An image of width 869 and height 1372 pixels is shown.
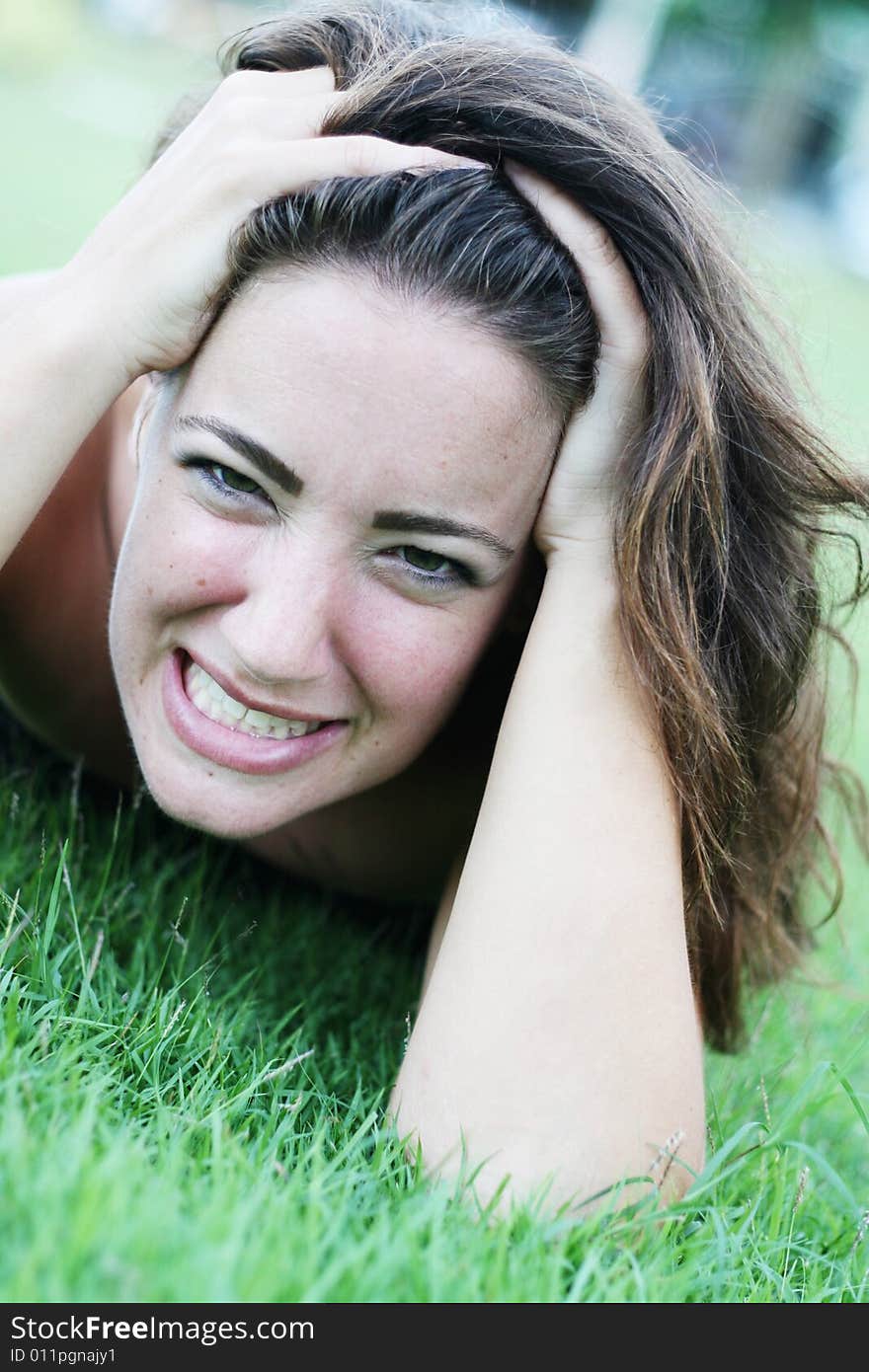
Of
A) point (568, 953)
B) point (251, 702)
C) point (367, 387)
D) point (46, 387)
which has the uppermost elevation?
point (367, 387)

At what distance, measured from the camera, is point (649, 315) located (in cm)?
253

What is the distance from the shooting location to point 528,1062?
7.31ft

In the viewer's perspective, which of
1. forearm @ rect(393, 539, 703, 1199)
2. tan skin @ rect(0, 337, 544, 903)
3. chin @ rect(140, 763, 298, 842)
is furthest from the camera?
tan skin @ rect(0, 337, 544, 903)

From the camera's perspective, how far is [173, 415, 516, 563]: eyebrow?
7.45 ft

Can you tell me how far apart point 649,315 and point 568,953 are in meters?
1.20

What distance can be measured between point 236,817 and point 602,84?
167 cm

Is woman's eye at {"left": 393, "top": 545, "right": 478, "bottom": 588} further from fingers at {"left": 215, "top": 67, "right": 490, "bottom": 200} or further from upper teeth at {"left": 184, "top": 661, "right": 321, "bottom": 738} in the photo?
fingers at {"left": 215, "top": 67, "right": 490, "bottom": 200}

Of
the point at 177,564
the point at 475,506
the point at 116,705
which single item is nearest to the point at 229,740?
the point at 177,564

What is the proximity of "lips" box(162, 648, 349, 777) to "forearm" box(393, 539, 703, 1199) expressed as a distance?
36cm

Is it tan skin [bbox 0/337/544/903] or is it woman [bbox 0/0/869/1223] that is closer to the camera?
woman [bbox 0/0/869/1223]

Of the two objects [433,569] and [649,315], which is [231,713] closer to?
[433,569]

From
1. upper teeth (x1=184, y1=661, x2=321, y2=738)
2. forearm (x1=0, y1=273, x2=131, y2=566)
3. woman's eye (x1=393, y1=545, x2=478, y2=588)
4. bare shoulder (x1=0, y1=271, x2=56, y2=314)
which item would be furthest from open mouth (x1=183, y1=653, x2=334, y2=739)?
bare shoulder (x1=0, y1=271, x2=56, y2=314)
